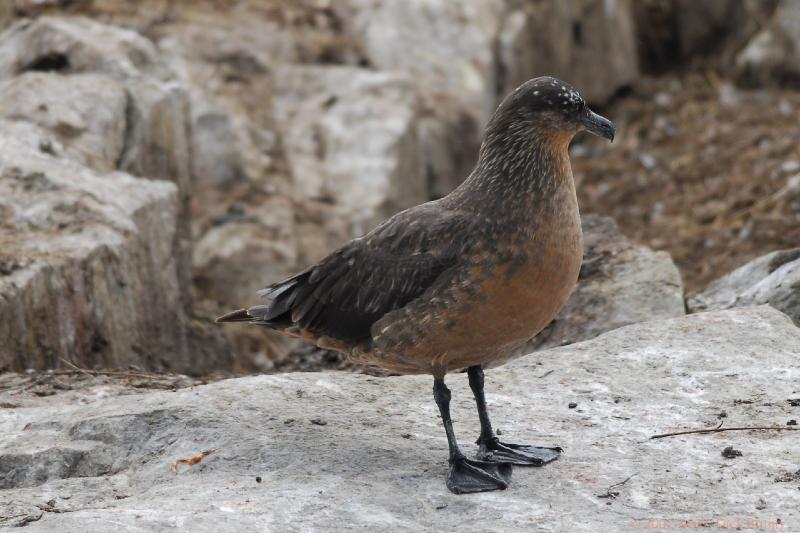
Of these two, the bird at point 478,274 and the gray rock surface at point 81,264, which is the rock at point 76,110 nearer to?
the gray rock surface at point 81,264

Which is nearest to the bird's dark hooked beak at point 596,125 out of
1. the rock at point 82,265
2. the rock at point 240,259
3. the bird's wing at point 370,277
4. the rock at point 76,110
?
the bird's wing at point 370,277

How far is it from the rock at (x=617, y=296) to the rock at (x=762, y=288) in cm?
41

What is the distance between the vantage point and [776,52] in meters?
13.4

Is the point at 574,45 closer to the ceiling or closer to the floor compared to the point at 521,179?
closer to the ceiling

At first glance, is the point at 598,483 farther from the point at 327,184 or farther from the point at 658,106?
the point at 658,106

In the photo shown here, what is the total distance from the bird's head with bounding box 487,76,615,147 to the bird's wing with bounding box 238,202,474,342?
1.71 feet

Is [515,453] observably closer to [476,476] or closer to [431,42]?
[476,476]

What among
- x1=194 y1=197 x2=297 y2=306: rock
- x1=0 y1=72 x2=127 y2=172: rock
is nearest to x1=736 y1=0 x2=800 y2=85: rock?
x1=194 y1=197 x2=297 y2=306: rock

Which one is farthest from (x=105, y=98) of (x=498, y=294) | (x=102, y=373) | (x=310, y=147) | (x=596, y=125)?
(x=498, y=294)

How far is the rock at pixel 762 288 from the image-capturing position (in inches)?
267

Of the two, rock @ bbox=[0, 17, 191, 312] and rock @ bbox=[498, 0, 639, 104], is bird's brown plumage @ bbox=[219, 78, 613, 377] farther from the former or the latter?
rock @ bbox=[498, 0, 639, 104]

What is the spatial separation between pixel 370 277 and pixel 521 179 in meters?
0.80

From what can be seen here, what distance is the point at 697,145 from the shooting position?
492 inches

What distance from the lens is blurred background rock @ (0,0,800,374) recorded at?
23.0ft
